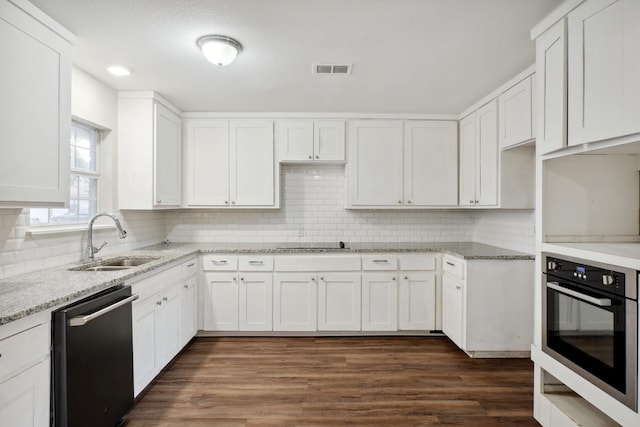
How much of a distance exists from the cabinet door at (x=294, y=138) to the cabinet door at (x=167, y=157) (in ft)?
3.48

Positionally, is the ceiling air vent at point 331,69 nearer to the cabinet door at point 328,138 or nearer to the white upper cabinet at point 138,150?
the cabinet door at point 328,138

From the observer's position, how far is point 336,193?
13.3 feet

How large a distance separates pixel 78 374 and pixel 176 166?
2352 mm

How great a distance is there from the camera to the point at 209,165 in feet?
12.2

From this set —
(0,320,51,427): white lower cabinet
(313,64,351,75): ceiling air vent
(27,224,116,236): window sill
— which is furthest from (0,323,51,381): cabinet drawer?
(313,64,351,75): ceiling air vent

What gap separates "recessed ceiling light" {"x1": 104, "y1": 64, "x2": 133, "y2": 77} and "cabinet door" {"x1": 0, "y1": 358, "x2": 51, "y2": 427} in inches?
80.3

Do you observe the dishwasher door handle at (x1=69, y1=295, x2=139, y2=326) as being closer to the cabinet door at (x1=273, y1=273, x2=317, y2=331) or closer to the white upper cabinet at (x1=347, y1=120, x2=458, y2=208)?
the cabinet door at (x1=273, y1=273, x2=317, y2=331)

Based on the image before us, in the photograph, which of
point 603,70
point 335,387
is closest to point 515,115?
point 603,70

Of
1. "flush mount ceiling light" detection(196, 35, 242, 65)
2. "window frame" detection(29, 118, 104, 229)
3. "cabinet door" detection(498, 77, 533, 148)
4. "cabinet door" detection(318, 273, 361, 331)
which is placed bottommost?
"cabinet door" detection(318, 273, 361, 331)

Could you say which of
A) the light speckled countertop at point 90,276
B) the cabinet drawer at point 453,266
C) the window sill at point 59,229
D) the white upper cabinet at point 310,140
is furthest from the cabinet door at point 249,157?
the cabinet drawer at point 453,266

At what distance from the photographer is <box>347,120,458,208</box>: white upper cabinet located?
3.74 meters

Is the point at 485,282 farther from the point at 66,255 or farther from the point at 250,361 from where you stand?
the point at 66,255

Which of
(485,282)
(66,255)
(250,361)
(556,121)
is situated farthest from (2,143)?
(485,282)

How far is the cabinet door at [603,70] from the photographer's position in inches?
56.1
